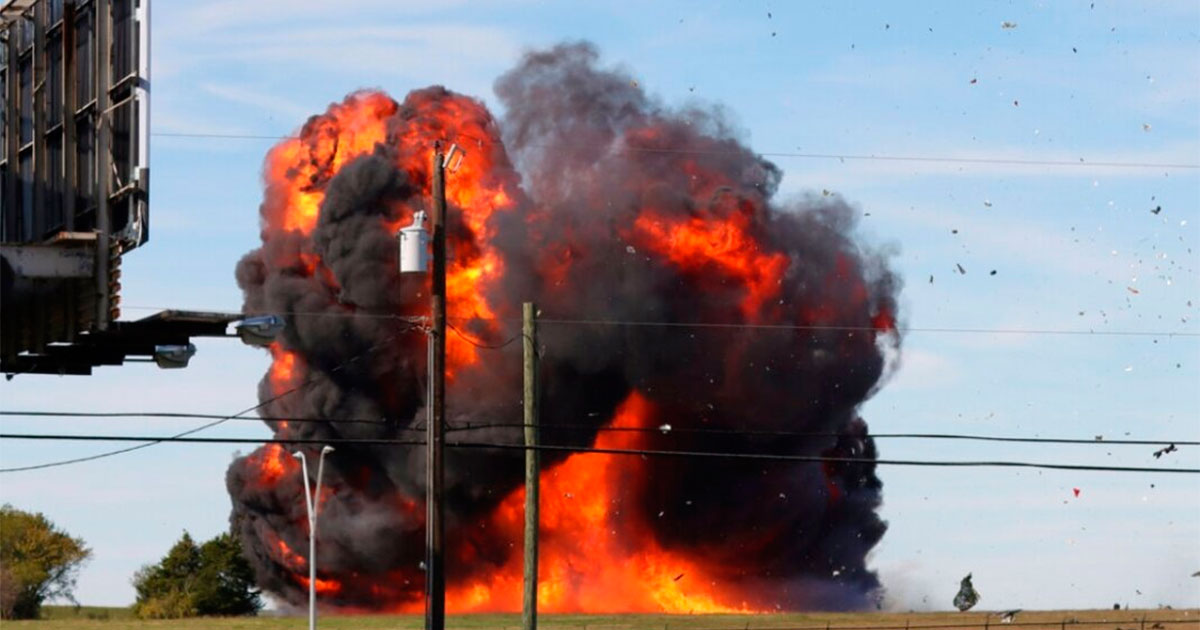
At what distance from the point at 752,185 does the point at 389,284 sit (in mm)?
15275

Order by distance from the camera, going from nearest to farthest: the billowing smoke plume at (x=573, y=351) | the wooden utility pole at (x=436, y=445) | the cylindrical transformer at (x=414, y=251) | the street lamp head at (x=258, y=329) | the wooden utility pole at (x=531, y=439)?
the street lamp head at (x=258, y=329) → the cylindrical transformer at (x=414, y=251) → the wooden utility pole at (x=436, y=445) → the wooden utility pole at (x=531, y=439) → the billowing smoke plume at (x=573, y=351)

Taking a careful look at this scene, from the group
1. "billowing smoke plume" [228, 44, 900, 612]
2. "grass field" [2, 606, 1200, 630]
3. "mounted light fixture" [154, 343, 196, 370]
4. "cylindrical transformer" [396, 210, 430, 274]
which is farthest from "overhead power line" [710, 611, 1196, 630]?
"mounted light fixture" [154, 343, 196, 370]

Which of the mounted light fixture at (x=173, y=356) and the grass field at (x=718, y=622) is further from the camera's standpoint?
the grass field at (x=718, y=622)

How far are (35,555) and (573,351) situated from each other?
3341cm

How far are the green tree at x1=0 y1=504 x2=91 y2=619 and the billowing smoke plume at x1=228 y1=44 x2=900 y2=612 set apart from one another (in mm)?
15972

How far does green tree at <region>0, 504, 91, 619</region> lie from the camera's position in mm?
95875

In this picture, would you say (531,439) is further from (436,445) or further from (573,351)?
(573,351)

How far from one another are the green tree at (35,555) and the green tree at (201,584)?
23.6 feet

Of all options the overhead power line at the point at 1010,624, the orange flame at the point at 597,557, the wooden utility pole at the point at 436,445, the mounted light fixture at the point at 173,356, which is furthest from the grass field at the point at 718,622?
the mounted light fixture at the point at 173,356

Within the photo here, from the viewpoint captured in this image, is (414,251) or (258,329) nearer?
(258,329)

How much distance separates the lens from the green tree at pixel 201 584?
8900 centimetres

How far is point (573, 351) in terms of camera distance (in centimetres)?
8106

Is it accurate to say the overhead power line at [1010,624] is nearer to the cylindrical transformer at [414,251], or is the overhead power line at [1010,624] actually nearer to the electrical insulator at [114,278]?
the cylindrical transformer at [414,251]

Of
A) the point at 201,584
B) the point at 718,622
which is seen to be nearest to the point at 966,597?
the point at 718,622
